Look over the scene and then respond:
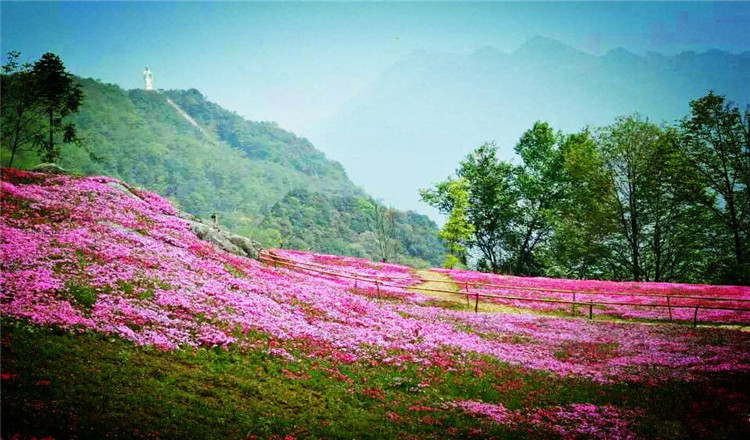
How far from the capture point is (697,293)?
3528cm

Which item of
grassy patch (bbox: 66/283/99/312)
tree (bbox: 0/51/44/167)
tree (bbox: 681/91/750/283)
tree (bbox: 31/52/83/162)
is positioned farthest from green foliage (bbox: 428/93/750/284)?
tree (bbox: 0/51/44/167)

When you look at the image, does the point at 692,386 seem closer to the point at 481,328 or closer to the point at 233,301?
the point at 481,328

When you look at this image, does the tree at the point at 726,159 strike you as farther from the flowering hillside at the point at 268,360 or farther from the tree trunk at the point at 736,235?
the flowering hillside at the point at 268,360

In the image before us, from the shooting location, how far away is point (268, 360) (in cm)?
1424

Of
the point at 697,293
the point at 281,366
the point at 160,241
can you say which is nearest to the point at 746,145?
the point at 697,293

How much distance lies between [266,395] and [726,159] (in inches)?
2183

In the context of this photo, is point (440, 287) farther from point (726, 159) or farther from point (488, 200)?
point (726, 159)

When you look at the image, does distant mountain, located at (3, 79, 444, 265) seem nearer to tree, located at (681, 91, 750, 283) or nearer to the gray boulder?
the gray boulder

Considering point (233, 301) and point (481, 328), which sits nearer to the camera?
point (233, 301)

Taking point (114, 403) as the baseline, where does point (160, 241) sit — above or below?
above

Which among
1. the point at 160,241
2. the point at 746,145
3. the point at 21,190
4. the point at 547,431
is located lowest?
the point at 547,431

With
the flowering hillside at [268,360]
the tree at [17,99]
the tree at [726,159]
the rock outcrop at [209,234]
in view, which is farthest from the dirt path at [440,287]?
the tree at [17,99]

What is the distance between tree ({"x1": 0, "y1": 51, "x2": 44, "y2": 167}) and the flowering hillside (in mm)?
36088

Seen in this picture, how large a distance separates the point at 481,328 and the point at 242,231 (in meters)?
125
